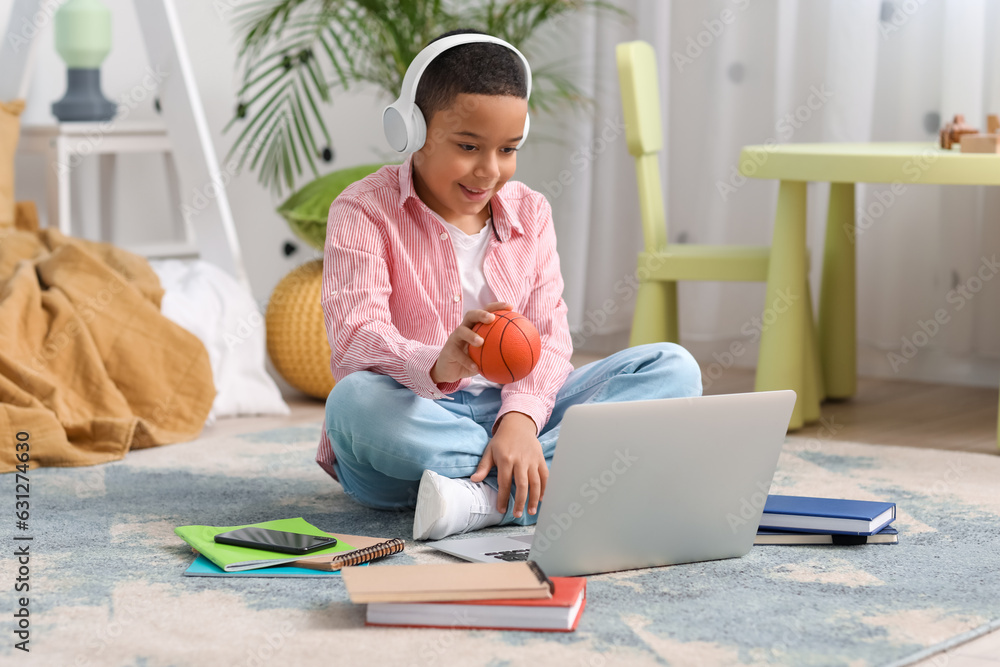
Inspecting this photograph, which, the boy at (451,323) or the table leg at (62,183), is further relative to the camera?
the table leg at (62,183)

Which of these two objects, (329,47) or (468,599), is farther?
(329,47)

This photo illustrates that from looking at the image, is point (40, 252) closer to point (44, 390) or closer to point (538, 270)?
point (44, 390)

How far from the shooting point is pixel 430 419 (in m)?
1.34

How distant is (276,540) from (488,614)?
0.32 metres

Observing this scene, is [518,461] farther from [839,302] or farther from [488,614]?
[839,302]

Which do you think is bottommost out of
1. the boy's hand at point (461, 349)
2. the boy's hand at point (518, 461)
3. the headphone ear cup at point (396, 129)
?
the boy's hand at point (518, 461)

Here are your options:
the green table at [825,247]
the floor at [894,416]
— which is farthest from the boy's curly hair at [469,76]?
the floor at [894,416]

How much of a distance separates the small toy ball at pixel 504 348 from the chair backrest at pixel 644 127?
3.78ft

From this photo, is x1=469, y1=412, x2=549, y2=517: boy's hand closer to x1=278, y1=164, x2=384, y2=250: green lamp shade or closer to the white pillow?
the white pillow

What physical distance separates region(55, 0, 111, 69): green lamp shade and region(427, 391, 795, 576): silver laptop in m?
1.65

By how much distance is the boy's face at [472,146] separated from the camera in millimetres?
1274

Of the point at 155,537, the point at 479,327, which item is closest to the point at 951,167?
the point at 479,327

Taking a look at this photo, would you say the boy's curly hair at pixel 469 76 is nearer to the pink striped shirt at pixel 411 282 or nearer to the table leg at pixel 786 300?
the pink striped shirt at pixel 411 282

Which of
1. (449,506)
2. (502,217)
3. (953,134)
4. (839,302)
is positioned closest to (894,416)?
(839,302)
